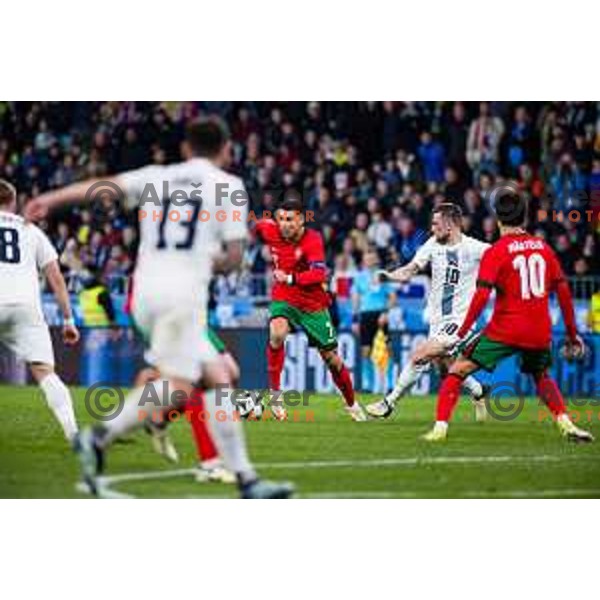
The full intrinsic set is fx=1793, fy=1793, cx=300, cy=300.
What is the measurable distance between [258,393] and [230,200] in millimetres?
5566

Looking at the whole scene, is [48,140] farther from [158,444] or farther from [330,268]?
[330,268]

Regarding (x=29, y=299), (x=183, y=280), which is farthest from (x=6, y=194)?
(x=183, y=280)

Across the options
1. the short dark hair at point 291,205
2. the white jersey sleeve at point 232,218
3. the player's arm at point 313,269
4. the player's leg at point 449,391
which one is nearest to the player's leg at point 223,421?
→ the white jersey sleeve at point 232,218

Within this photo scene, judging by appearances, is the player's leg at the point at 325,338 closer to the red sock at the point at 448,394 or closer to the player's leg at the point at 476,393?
the player's leg at the point at 476,393

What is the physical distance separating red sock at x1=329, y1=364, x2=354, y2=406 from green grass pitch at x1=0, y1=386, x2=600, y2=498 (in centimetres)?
17

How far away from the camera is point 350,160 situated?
1290cm

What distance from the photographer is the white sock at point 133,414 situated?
7.99 meters

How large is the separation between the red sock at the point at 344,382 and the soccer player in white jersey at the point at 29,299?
268cm

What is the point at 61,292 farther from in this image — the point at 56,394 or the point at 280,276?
the point at 280,276

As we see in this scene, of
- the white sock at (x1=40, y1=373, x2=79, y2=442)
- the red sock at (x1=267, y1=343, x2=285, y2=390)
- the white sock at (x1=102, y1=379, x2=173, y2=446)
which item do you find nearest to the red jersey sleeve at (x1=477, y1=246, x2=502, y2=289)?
the red sock at (x1=267, y1=343, x2=285, y2=390)

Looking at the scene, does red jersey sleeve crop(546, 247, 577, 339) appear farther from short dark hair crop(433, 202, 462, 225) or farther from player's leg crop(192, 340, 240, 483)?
player's leg crop(192, 340, 240, 483)

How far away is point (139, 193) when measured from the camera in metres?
8.20

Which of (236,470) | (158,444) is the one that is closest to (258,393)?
(158,444)

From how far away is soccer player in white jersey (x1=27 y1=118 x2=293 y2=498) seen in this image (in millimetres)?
8094
